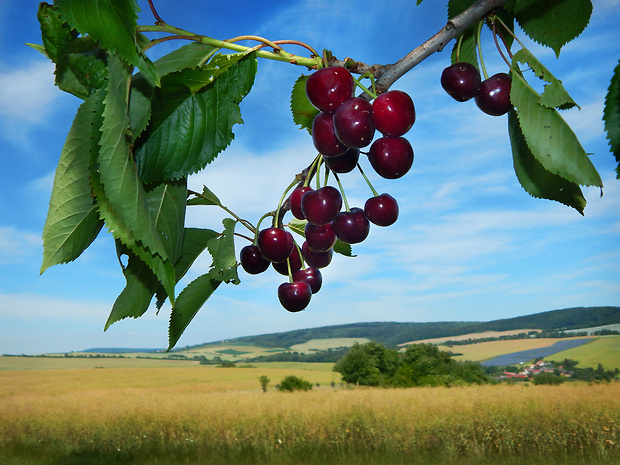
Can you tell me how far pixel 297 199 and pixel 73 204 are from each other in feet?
1.01

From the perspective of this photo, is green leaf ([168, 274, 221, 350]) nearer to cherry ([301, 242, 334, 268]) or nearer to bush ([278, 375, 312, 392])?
cherry ([301, 242, 334, 268])

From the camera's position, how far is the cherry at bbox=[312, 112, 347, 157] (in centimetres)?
53

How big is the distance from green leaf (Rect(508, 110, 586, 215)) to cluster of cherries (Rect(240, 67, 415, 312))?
0.16 m

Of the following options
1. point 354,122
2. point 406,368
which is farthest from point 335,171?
point 406,368

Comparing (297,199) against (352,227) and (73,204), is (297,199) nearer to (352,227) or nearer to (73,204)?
(352,227)

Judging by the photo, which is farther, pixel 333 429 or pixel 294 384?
pixel 294 384

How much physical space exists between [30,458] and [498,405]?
52.1 feet

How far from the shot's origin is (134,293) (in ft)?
1.91

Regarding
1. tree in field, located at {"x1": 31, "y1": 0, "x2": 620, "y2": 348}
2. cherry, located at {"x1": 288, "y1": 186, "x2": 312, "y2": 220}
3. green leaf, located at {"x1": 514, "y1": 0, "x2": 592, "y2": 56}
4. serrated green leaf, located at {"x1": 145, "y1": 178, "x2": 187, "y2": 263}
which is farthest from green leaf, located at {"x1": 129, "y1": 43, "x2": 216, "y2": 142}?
green leaf, located at {"x1": 514, "y1": 0, "x2": 592, "y2": 56}

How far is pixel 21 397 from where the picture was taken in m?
21.7

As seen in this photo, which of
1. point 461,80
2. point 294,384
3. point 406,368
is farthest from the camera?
point 294,384

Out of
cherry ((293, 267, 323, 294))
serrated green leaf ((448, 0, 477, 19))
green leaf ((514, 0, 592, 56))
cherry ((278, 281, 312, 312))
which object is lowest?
cherry ((278, 281, 312, 312))

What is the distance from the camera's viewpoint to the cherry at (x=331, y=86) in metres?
0.50

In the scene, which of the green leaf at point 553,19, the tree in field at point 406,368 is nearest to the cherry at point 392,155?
the green leaf at point 553,19
